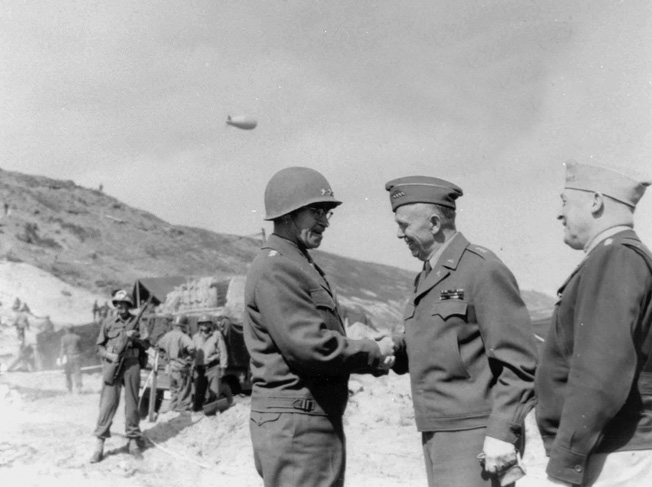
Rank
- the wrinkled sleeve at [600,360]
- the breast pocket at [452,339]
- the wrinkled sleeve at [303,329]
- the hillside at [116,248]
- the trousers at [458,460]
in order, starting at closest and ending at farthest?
1. the wrinkled sleeve at [600,360]
2. the trousers at [458,460]
3. the breast pocket at [452,339]
4. the wrinkled sleeve at [303,329]
5. the hillside at [116,248]

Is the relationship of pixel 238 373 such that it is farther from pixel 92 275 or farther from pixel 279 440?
pixel 92 275

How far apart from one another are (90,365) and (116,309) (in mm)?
12159

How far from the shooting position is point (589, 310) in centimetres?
260

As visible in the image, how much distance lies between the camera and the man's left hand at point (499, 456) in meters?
3.10

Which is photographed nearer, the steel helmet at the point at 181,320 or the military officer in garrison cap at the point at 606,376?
the military officer in garrison cap at the point at 606,376

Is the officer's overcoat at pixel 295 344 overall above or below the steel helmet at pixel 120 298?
below

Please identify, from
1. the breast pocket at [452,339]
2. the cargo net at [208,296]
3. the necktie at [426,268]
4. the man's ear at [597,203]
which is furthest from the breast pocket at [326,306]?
the cargo net at [208,296]

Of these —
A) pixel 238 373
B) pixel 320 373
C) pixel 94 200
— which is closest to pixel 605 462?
pixel 320 373

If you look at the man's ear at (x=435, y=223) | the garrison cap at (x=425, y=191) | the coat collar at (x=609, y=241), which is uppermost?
the garrison cap at (x=425, y=191)

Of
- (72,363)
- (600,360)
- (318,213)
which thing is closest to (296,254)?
(318,213)

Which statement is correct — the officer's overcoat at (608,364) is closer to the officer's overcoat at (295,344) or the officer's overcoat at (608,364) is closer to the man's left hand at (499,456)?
the man's left hand at (499,456)

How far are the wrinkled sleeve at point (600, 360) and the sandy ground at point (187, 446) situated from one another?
18.0ft

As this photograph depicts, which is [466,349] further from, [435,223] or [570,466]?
[570,466]

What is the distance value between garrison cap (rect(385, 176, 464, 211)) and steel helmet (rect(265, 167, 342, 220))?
422 mm
